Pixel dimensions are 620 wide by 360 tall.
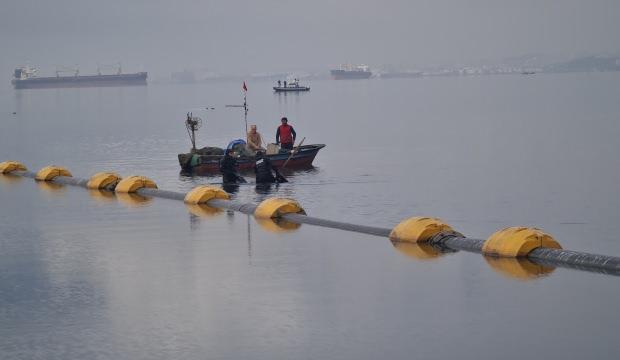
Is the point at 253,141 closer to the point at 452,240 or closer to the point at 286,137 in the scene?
the point at 286,137

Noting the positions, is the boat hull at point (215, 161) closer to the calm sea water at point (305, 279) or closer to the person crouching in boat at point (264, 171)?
the calm sea water at point (305, 279)

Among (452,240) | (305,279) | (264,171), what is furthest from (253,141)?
(305,279)

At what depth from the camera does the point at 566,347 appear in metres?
15.8

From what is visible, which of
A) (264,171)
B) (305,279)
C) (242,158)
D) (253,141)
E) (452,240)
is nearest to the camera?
(305,279)

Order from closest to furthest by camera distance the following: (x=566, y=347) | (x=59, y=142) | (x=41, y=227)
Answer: (x=566, y=347)
(x=41, y=227)
(x=59, y=142)

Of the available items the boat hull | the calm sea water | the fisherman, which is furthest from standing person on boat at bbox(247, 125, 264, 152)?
the calm sea water

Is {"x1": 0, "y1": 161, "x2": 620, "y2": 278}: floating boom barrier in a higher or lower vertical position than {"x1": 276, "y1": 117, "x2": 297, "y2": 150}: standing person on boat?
lower

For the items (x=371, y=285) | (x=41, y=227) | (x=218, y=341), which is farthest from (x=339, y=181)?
(x=218, y=341)

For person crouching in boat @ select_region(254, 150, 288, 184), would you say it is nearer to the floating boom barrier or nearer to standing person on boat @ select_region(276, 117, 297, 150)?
standing person on boat @ select_region(276, 117, 297, 150)

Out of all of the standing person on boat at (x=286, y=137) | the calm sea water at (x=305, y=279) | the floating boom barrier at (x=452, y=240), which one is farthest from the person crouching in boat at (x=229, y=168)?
the floating boom barrier at (x=452, y=240)

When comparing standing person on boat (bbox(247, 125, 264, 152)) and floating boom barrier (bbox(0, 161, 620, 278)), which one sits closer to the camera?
floating boom barrier (bbox(0, 161, 620, 278))

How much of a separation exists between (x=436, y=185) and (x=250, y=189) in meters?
9.00

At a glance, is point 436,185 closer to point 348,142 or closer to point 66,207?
point 66,207

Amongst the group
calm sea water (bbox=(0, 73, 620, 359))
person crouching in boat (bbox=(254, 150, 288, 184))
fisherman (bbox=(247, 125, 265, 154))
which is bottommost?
calm sea water (bbox=(0, 73, 620, 359))
